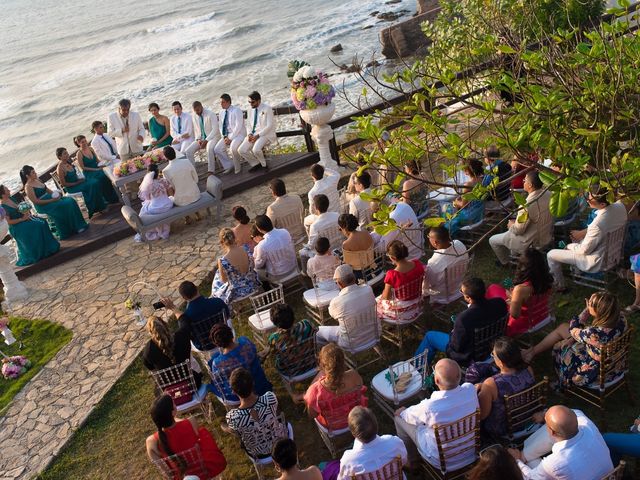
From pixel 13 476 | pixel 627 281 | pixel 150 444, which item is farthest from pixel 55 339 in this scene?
pixel 627 281

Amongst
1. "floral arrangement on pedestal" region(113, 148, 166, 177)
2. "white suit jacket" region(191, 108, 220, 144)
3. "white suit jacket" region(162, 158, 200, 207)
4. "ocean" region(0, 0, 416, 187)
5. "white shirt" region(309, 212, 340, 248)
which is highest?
"ocean" region(0, 0, 416, 187)

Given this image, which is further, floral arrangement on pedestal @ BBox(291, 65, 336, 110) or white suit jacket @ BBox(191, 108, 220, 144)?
white suit jacket @ BBox(191, 108, 220, 144)

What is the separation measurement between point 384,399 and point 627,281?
358 cm

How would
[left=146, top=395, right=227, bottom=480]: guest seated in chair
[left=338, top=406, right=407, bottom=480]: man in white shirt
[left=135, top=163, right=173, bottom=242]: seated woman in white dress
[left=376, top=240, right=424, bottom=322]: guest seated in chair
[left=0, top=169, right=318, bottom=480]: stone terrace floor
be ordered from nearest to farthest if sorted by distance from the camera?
[left=338, top=406, right=407, bottom=480]: man in white shirt < [left=146, top=395, right=227, bottom=480]: guest seated in chair < [left=376, top=240, right=424, bottom=322]: guest seated in chair < [left=0, top=169, right=318, bottom=480]: stone terrace floor < [left=135, top=163, right=173, bottom=242]: seated woman in white dress

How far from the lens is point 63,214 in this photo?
12.2m

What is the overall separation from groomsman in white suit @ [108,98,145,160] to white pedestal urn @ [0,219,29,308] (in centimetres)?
370

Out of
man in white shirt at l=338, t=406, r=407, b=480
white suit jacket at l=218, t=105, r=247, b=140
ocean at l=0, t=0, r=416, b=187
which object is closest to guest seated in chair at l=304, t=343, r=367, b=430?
man in white shirt at l=338, t=406, r=407, b=480

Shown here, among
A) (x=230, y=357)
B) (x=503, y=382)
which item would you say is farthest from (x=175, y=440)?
(x=503, y=382)

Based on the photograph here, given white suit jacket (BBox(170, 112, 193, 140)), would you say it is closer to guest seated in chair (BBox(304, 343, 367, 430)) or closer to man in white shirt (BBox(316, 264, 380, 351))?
man in white shirt (BBox(316, 264, 380, 351))

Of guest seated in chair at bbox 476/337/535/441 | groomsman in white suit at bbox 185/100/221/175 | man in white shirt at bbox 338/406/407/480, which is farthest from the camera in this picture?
groomsman in white suit at bbox 185/100/221/175

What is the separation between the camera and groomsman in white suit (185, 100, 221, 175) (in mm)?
13648

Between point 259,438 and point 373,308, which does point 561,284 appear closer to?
point 373,308

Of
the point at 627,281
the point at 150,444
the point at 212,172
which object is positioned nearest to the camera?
the point at 150,444

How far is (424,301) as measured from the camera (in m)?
7.65
